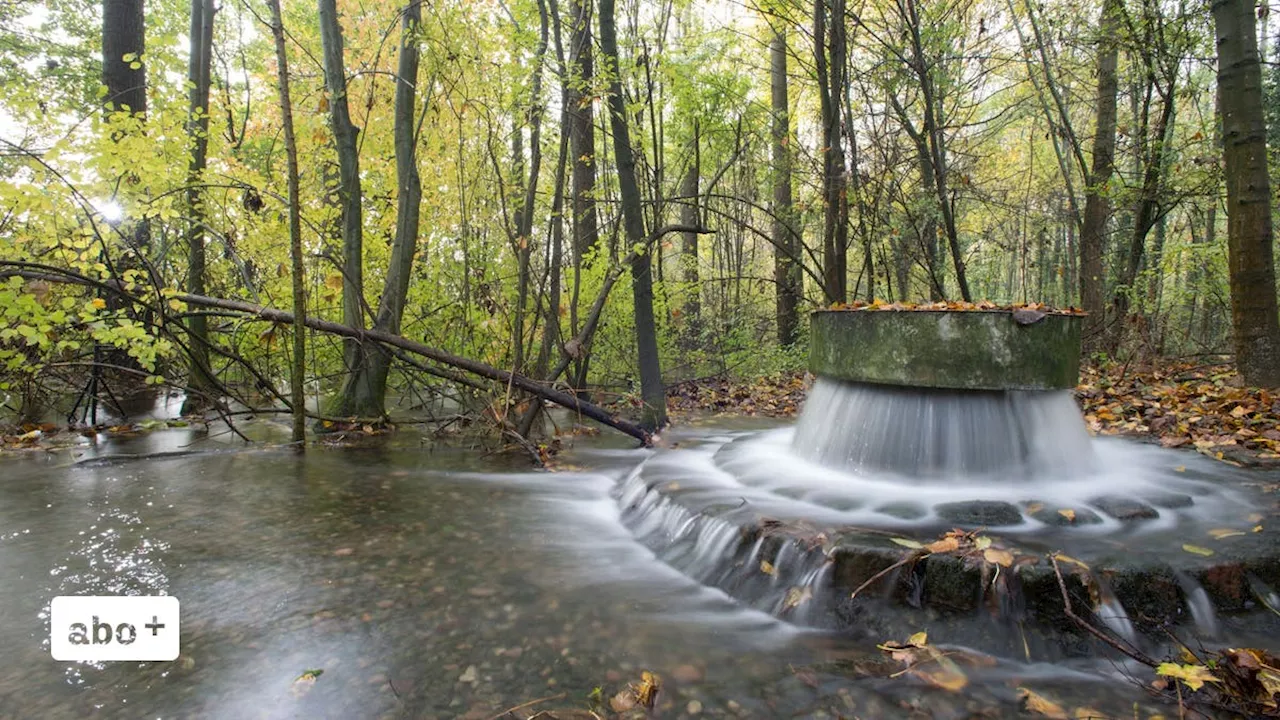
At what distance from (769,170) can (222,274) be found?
374 inches

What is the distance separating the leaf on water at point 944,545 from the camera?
3268mm

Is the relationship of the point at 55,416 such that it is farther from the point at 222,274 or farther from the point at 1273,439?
the point at 1273,439

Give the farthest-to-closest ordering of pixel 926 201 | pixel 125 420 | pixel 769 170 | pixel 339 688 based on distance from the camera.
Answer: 1. pixel 769 170
2. pixel 926 201
3. pixel 125 420
4. pixel 339 688

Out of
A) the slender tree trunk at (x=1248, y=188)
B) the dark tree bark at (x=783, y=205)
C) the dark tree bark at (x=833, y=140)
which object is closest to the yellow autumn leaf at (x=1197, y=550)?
the slender tree trunk at (x=1248, y=188)

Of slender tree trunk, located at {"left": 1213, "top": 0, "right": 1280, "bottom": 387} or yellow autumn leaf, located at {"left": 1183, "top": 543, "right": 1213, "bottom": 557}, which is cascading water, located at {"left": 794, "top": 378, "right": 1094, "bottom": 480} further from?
slender tree trunk, located at {"left": 1213, "top": 0, "right": 1280, "bottom": 387}

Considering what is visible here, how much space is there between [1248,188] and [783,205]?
21.1 ft

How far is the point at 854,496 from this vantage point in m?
4.52

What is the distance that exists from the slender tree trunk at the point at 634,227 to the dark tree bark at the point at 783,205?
4178mm

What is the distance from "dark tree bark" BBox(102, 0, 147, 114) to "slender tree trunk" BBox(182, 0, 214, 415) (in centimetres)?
60

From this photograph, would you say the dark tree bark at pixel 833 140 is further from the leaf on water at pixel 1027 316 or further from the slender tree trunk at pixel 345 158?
the slender tree trunk at pixel 345 158

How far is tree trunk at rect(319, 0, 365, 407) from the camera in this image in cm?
Result: 735

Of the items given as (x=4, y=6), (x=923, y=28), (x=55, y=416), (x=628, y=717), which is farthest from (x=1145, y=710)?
(x=4, y=6)

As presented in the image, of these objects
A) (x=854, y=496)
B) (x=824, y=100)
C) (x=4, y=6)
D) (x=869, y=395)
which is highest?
(x=4, y=6)

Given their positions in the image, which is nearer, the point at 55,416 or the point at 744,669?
the point at 744,669
